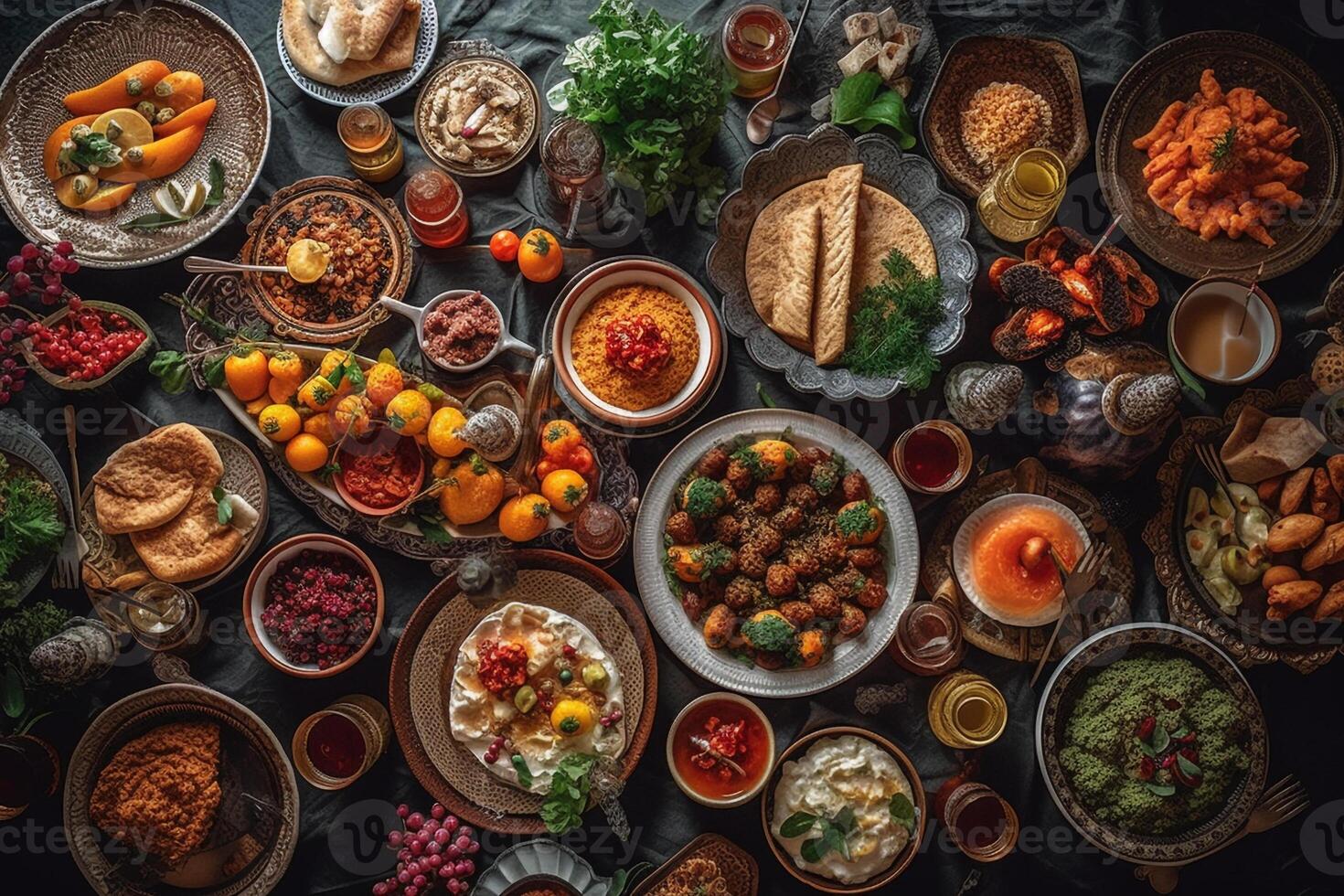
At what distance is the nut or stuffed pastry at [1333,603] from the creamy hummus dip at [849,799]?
176cm

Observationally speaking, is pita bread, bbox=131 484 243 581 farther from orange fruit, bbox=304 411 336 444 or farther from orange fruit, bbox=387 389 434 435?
orange fruit, bbox=387 389 434 435

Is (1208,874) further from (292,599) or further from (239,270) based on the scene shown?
(239,270)

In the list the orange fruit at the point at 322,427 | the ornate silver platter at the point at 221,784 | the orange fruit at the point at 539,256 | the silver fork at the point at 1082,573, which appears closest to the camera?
the ornate silver platter at the point at 221,784

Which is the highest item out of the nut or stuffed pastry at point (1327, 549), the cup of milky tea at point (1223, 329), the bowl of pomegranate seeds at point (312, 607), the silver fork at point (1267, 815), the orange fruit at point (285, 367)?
the orange fruit at point (285, 367)

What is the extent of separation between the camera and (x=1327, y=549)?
162 inches

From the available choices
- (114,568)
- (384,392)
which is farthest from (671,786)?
(114,568)

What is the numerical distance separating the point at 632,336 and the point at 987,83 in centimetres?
193

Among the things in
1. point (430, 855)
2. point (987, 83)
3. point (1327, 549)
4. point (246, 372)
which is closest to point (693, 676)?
point (430, 855)

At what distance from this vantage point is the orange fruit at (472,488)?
167 inches

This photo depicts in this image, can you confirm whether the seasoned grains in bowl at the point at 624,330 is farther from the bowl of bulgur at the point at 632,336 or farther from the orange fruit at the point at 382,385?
the orange fruit at the point at 382,385

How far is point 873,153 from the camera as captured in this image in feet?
14.5

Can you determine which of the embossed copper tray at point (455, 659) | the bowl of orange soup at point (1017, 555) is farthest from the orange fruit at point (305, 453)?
the bowl of orange soup at point (1017, 555)

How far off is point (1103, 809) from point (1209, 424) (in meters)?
1.62

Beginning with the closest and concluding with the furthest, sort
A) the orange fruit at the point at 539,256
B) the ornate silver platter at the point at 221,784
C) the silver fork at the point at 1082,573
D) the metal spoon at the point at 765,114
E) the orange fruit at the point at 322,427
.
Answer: the ornate silver platter at the point at 221,784 → the silver fork at the point at 1082,573 → the orange fruit at the point at 322,427 → the orange fruit at the point at 539,256 → the metal spoon at the point at 765,114
